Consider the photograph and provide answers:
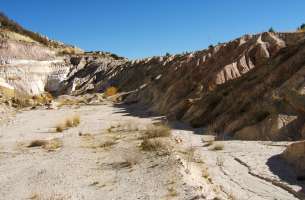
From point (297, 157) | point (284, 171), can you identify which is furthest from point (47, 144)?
point (297, 157)

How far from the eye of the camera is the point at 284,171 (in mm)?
11992

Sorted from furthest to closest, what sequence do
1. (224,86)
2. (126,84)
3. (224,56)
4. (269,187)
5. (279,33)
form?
(126,84)
(224,56)
(279,33)
(224,86)
(269,187)

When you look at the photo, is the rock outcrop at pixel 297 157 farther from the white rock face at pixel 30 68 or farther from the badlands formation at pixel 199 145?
the white rock face at pixel 30 68

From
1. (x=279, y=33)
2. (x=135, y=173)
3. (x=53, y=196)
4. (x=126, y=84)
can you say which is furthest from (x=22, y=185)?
(x=126, y=84)

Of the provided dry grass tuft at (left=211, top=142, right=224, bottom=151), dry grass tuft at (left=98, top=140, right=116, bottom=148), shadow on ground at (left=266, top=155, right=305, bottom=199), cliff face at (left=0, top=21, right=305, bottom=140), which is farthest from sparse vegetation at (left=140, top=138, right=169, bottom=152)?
cliff face at (left=0, top=21, right=305, bottom=140)

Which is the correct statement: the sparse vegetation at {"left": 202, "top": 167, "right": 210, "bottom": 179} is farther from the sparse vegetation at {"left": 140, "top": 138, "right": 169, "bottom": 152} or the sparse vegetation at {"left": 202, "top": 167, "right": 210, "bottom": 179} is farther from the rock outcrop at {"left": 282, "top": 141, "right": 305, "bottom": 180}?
the sparse vegetation at {"left": 140, "top": 138, "right": 169, "bottom": 152}

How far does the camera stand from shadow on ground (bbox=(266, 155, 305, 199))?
10555 millimetres

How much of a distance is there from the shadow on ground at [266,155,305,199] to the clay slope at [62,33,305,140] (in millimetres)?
3933

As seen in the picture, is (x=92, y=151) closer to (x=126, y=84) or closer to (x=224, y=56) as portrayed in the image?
(x=224, y=56)

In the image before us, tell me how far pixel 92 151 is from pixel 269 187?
9.02m

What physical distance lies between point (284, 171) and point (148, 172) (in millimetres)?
3965

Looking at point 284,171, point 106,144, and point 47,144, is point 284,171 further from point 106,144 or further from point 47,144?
point 47,144

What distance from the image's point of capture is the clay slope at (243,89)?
18.4 meters

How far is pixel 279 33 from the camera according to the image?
36.3 meters
